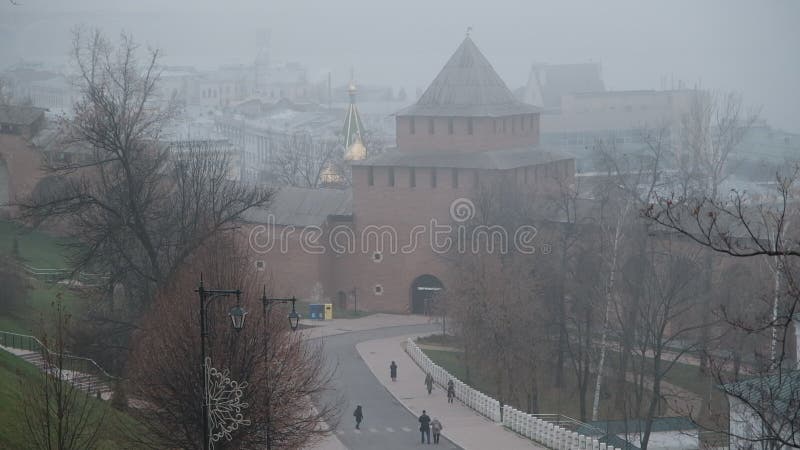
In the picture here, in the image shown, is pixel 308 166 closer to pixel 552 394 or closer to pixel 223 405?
pixel 552 394

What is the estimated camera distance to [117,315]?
893 inches

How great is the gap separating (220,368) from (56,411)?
1878mm

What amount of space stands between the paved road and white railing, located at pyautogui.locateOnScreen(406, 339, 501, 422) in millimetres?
635

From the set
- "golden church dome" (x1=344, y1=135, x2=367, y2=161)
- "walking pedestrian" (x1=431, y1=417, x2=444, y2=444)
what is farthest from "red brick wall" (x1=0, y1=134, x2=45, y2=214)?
"walking pedestrian" (x1=431, y1=417, x2=444, y2=444)

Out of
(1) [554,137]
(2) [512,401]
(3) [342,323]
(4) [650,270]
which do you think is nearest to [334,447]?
(2) [512,401]

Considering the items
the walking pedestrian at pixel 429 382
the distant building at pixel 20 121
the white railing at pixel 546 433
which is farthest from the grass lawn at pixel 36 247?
the white railing at pixel 546 433

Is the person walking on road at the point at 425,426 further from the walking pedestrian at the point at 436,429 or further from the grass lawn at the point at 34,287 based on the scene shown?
the grass lawn at the point at 34,287

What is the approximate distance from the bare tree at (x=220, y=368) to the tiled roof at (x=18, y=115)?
2442 cm

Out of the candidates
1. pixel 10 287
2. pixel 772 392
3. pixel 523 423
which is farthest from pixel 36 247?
pixel 772 392

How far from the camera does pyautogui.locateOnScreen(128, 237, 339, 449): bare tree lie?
15812 mm

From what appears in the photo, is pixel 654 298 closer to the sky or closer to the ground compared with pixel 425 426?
closer to the sky

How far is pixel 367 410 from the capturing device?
1005 inches

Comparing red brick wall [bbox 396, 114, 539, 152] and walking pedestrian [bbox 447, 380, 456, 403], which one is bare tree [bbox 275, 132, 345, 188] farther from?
walking pedestrian [bbox 447, 380, 456, 403]

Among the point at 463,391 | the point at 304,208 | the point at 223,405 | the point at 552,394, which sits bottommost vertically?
the point at 552,394
